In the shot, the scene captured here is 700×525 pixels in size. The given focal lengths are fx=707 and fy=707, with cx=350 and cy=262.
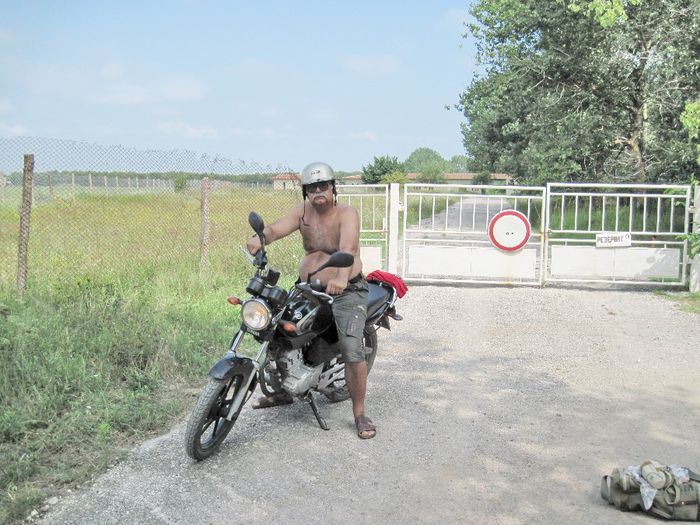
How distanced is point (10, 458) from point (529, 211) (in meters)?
9.54

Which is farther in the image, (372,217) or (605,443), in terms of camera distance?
(372,217)

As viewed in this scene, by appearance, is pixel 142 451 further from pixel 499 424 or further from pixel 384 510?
pixel 499 424

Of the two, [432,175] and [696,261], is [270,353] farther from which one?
[432,175]

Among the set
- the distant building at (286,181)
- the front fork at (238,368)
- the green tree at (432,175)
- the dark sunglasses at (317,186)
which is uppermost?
the green tree at (432,175)

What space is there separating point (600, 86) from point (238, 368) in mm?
17675

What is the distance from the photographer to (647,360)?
23.6ft

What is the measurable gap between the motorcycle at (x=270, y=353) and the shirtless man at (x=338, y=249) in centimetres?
16

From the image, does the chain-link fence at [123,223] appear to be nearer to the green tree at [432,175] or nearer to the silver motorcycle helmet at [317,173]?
the silver motorcycle helmet at [317,173]

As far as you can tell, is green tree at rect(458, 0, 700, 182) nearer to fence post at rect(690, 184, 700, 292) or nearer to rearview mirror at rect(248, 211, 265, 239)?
fence post at rect(690, 184, 700, 292)

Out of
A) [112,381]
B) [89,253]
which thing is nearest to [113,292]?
[89,253]

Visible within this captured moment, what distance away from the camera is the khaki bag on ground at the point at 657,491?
11.8ft

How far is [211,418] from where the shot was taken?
4.40 m

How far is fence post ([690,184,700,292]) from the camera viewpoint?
11.4m

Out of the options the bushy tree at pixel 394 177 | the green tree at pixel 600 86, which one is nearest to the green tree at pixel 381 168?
the bushy tree at pixel 394 177
